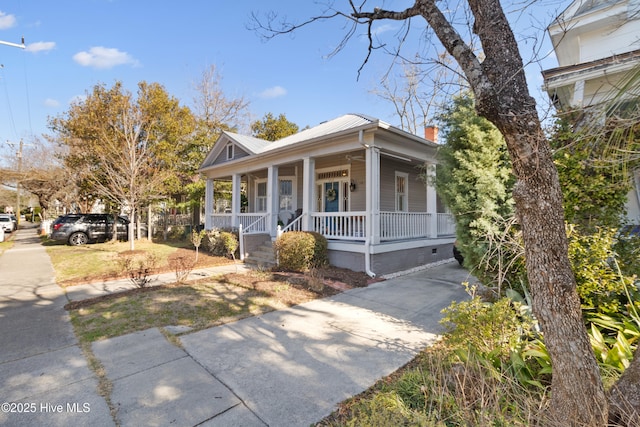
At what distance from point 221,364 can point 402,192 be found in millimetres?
10571

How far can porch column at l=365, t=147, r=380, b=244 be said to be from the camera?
819 cm

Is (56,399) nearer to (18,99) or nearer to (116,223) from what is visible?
(116,223)

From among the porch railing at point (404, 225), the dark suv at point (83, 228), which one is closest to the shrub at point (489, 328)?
the porch railing at point (404, 225)

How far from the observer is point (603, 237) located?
11.2ft

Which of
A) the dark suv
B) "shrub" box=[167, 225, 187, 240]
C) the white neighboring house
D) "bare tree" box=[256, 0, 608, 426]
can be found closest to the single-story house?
the white neighboring house

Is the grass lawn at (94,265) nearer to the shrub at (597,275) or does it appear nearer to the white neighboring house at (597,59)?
the shrub at (597,275)

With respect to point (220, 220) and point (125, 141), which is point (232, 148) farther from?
point (125, 141)

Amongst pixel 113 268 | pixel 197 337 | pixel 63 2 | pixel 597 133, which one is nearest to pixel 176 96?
pixel 63 2

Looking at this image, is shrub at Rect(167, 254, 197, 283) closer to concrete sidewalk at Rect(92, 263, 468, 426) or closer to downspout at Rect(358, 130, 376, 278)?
concrete sidewalk at Rect(92, 263, 468, 426)

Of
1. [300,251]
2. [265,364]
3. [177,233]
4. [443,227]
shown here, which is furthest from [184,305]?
[177,233]

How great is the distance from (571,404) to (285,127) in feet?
73.0

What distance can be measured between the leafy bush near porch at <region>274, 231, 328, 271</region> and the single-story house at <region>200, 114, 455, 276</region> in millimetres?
496

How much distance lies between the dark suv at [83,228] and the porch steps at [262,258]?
10.7 meters

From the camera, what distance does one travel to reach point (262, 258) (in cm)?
1002
